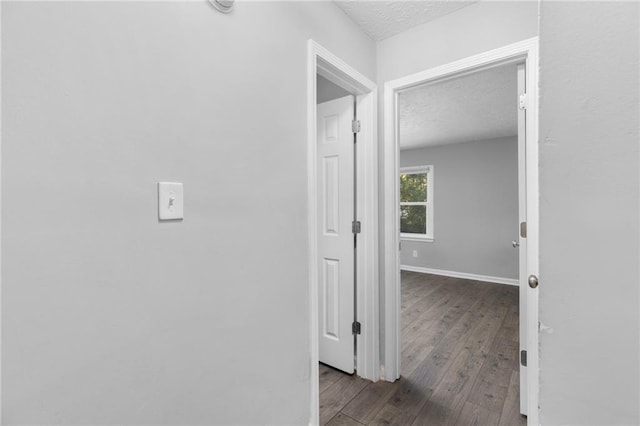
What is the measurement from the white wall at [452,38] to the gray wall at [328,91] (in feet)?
1.11

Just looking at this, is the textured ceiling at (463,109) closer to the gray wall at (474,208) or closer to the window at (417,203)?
the gray wall at (474,208)

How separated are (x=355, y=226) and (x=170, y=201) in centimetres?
138

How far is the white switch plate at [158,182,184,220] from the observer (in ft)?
3.32

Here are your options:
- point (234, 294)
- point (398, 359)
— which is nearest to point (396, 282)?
point (398, 359)

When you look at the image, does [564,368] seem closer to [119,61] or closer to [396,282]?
[119,61]

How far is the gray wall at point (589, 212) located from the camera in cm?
31

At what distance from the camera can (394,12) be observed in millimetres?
1868

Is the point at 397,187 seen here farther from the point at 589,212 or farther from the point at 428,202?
the point at 428,202

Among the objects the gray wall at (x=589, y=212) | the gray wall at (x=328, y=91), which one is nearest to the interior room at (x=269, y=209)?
the gray wall at (x=589, y=212)

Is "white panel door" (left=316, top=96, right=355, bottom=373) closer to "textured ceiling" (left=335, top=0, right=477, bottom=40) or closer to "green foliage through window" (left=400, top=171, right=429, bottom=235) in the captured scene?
"textured ceiling" (left=335, top=0, right=477, bottom=40)

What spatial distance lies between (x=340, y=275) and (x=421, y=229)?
4222 mm

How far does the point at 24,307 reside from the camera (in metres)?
0.77

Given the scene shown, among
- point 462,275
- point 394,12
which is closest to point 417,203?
point 462,275

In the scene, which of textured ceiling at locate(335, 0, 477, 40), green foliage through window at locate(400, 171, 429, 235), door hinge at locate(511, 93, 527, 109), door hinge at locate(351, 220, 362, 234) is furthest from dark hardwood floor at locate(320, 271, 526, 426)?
green foliage through window at locate(400, 171, 429, 235)
